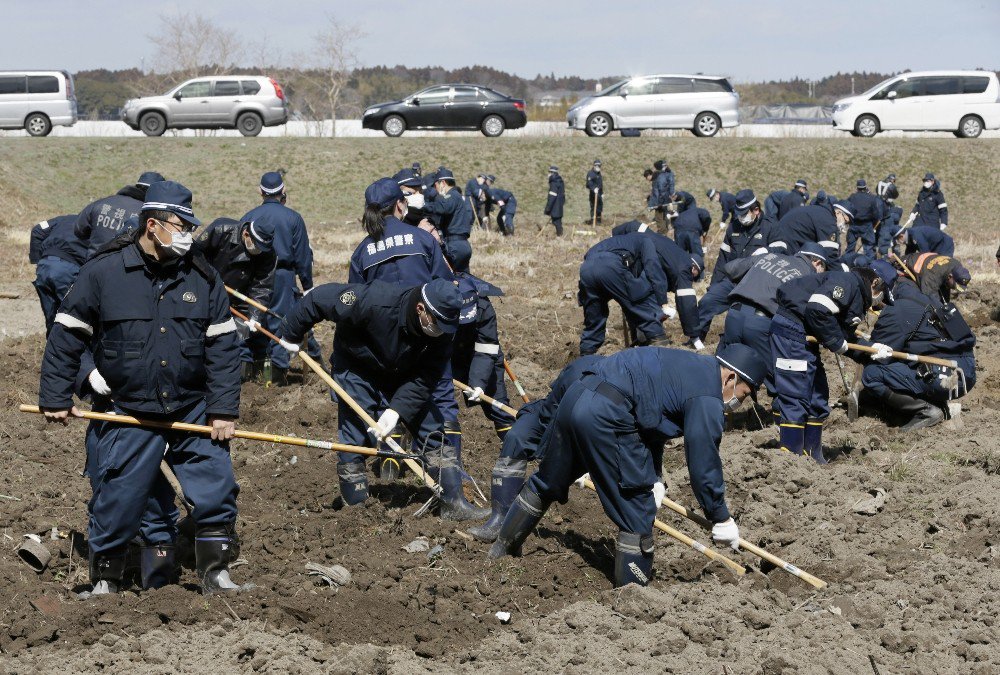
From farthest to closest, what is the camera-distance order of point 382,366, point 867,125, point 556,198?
point 867,125 < point 556,198 < point 382,366

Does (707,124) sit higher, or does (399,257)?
(707,124)

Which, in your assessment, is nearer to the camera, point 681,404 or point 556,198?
point 681,404

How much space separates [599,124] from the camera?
30797 millimetres

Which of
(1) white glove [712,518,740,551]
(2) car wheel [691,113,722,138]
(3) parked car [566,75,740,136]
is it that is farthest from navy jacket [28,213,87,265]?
(2) car wheel [691,113,722,138]

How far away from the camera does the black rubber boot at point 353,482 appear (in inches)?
279

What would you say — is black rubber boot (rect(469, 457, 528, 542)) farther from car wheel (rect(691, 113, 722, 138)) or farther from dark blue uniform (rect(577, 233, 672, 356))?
car wheel (rect(691, 113, 722, 138))

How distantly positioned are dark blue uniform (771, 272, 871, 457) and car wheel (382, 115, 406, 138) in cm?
2378

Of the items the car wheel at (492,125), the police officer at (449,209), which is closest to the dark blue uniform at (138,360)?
the police officer at (449,209)

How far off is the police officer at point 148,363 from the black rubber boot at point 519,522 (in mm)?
1527

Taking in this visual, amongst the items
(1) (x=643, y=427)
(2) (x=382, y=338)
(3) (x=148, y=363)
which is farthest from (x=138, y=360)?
(1) (x=643, y=427)

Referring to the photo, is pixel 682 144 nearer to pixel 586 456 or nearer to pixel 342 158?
pixel 342 158

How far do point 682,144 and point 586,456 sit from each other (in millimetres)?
26515

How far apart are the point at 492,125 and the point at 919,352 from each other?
2247 centimetres

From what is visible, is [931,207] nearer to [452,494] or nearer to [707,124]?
[707,124]
